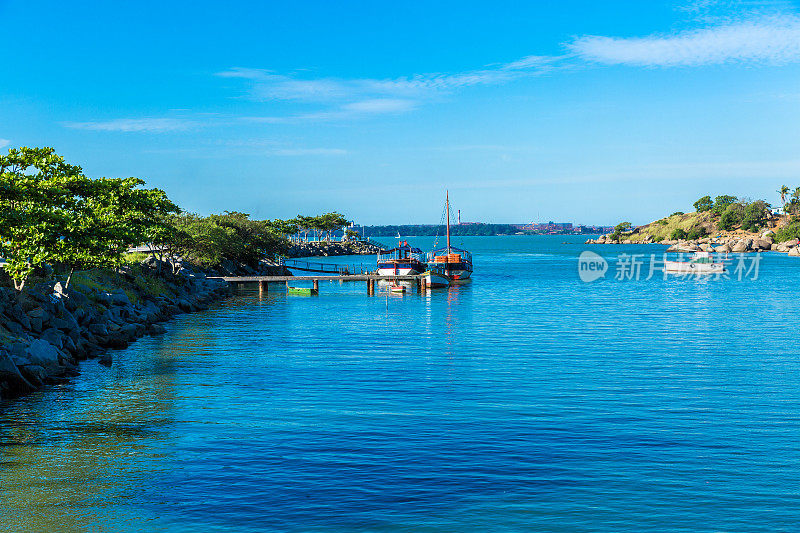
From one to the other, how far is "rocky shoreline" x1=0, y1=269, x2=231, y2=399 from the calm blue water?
4.77 ft

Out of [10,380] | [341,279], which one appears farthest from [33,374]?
[341,279]

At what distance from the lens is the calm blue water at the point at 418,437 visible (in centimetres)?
1664

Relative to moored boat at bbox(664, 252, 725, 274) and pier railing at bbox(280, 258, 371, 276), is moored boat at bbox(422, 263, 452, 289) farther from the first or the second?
moored boat at bbox(664, 252, 725, 274)

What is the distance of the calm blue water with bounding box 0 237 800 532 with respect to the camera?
16.6 meters

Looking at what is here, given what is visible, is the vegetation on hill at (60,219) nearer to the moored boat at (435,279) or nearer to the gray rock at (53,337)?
the gray rock at (53,337)

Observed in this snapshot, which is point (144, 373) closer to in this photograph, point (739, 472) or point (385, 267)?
point (739, 472)

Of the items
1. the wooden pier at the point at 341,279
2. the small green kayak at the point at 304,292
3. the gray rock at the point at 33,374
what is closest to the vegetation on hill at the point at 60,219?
the gray rock at the point at 33,374

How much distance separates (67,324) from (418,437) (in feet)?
85.8

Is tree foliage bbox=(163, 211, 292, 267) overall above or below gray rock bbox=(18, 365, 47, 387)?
above

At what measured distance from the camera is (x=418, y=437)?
74.3 ft

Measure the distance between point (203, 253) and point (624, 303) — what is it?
58.3 meters

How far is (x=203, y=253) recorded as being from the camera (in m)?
97.1

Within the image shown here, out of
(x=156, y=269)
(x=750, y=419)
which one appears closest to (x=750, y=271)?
(x=156, y=269)

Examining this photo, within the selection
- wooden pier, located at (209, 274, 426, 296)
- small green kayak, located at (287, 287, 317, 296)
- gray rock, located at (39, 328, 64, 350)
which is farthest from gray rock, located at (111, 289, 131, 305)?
small green kayak, located at (287, 287, 317, 296)
